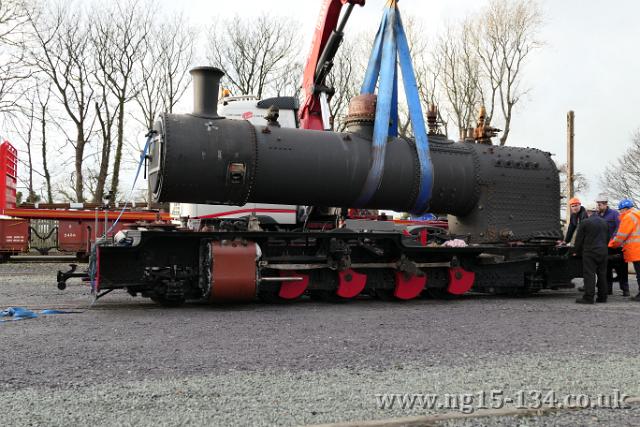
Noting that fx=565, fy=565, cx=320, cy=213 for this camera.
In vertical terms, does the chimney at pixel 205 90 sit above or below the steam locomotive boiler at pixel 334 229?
above

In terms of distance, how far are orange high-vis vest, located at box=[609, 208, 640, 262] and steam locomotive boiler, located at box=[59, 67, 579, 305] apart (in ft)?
2.77

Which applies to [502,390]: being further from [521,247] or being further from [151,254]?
[521,247]

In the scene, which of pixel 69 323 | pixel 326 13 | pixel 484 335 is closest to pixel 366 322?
pixel 484 335

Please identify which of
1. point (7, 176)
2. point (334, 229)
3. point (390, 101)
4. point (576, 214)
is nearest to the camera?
point (334, 229)

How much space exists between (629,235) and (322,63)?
20.3 feet

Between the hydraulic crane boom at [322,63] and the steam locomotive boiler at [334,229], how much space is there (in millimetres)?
1723

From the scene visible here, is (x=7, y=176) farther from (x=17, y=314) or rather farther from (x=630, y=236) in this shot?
(x=630, y=236)

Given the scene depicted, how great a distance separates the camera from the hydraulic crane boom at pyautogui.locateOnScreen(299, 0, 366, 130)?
410 inches

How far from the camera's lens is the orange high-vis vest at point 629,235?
942cm

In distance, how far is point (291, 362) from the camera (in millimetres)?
4539

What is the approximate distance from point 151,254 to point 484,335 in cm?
439

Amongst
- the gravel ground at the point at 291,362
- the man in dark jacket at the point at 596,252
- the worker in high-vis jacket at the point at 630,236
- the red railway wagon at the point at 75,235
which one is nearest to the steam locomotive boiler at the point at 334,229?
the man in dark jacket at the point at 596,252

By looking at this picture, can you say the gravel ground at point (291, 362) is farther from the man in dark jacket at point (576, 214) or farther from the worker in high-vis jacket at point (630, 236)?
the man in dark jacket at point (576, 214)

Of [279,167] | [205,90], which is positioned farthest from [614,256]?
[205,90]
